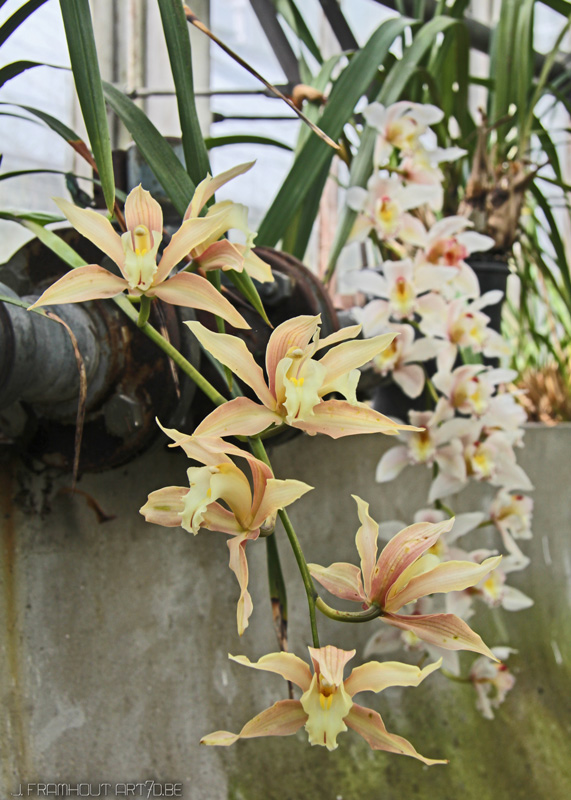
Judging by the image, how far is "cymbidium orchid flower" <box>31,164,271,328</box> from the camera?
0.35 m

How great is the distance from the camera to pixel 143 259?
1.16ft

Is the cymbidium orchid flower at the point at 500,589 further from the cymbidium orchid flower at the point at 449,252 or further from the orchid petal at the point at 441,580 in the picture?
the orchid petal at the point at 441,580

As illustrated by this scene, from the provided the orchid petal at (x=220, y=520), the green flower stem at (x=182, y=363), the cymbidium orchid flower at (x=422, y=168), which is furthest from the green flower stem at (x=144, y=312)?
the cymbidium orchid flower at (x=422, y=168)

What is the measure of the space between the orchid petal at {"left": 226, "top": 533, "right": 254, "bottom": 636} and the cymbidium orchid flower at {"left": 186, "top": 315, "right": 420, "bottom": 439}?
0.18 ft

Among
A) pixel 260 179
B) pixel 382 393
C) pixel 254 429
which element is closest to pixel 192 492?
pixel 254 429

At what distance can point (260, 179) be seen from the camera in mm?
1485

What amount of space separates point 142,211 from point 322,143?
396 millimetres

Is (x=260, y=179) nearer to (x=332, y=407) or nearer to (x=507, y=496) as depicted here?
(x=507, y=496)

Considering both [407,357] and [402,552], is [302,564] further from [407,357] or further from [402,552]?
[407,357]

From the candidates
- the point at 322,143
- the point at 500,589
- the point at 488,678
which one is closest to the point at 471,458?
the point at 500,589

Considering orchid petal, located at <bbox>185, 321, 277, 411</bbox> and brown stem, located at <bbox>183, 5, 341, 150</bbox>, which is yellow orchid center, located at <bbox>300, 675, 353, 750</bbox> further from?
brown stem, located at <bbox>183, 5, 341, 150</bbox>

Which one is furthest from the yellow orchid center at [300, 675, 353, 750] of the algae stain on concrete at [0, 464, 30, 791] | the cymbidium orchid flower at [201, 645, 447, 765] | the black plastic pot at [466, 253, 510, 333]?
the black plastic pot at [466, 253, 510, 333]

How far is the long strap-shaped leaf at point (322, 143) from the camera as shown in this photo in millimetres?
682

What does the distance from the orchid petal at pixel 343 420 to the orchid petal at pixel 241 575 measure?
0.06 meters
